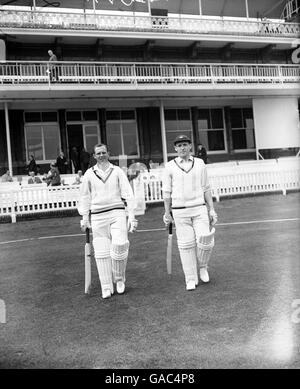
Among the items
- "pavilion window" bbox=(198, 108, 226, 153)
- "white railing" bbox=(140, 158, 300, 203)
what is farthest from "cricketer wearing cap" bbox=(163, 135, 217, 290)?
"pavilion window" bbox=(198, 108, 226, 153)

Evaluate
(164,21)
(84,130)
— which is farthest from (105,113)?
(164,21)

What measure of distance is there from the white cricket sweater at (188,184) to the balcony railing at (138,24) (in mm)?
14880

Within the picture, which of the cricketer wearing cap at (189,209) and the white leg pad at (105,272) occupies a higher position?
the cricketer wearing cap at (189,209)

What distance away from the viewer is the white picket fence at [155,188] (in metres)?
13.4

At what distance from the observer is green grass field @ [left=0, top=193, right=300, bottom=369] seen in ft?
10.7

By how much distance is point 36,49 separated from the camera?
20.9 metres

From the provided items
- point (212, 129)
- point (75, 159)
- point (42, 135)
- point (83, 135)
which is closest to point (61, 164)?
point (75, 159)

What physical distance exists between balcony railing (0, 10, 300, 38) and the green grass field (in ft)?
46.1

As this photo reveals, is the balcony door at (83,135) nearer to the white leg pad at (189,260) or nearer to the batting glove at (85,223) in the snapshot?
the batting glove at (85,223)

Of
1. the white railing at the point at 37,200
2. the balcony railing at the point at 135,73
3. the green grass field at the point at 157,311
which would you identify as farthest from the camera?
the balcony railing at the point at 135,73

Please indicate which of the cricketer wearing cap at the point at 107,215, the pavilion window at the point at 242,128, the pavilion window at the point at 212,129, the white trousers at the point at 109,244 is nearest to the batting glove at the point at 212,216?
the cricketer wearing cap at the point at 107,215

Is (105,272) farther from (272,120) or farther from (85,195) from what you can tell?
(272,120)

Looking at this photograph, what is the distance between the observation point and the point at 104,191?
5188mm

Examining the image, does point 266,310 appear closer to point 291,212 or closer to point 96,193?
point 96,193
